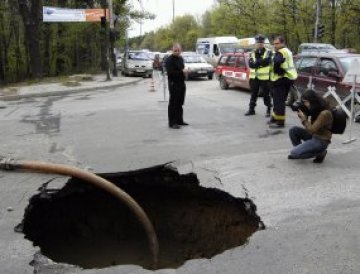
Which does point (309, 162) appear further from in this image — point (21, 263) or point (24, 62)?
point (24, 62)

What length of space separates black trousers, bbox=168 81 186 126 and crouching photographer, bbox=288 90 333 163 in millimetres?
3416

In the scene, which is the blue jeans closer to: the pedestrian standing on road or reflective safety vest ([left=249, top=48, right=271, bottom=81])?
the pedestrian standing on road

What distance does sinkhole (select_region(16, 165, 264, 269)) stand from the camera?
6.19 metres

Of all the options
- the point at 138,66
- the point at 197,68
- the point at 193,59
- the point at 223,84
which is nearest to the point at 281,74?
the point at 223,84

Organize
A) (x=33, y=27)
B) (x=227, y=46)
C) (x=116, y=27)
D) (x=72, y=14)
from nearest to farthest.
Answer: (x=72, y=14)
(x=33, y=27)
(x=227, y=46)
(x=116, y=27)

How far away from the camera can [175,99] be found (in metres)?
10.4

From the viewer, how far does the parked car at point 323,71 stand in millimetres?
12227

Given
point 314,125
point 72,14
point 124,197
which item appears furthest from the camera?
point 72,14

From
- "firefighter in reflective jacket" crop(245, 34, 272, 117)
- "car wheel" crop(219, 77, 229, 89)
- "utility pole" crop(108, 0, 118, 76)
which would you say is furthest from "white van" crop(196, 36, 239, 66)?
"firefighter in reflective jacket" crop(245, 34, 272, 117)

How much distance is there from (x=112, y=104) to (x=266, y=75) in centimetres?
581

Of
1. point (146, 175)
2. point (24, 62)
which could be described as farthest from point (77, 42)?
A: point (146, 175)

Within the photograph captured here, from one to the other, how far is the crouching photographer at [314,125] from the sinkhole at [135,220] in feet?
5.62

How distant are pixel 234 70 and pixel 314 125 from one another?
11.7 metres

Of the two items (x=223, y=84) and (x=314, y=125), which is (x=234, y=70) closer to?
(x=223, y=84)
